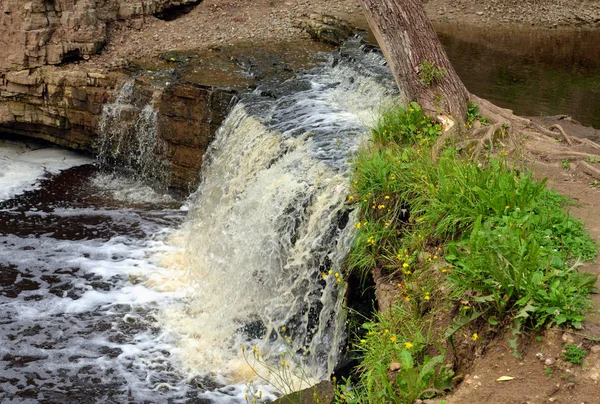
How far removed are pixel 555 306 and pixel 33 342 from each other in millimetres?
4212

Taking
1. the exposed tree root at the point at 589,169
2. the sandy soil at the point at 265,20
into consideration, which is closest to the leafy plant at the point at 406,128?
the exposed tree root at the point at 589,169

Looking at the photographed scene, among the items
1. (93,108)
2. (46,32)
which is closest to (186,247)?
(93,108)

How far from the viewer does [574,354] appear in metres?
3.57

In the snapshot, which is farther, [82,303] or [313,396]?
[82,303]

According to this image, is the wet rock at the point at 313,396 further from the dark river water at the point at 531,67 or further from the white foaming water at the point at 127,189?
the dark river water at the point at 531,67

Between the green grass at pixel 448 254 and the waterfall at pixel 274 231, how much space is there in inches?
14.5

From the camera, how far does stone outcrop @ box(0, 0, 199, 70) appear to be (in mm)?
9938

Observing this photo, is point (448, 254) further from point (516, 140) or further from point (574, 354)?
point (516, 140)

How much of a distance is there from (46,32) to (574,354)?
342 inches

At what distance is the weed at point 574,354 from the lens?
3550mm

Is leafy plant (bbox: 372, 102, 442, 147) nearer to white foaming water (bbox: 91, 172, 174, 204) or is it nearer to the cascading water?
the cascading water

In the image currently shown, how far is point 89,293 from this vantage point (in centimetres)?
672

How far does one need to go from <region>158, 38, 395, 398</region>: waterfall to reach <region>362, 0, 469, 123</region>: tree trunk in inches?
27.4

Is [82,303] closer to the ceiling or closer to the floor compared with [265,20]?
closer to the floor
